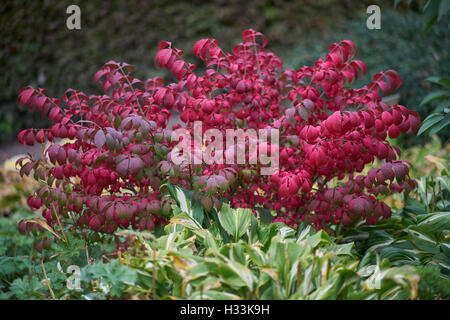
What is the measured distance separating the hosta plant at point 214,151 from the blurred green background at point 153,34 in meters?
3.06

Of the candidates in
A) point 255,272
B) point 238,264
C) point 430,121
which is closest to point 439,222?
point 430,121

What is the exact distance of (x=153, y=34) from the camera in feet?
21.9

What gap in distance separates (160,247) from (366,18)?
5580mm

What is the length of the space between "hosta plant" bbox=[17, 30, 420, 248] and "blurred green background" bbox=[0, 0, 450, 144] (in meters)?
3.06

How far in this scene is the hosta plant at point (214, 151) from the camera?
200 cm

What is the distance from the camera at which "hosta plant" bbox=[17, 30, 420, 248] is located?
2002 mm

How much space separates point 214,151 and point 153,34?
500 centimetres

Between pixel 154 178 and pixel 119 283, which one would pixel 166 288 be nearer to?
pixel 119 283

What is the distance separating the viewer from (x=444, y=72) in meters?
4.74

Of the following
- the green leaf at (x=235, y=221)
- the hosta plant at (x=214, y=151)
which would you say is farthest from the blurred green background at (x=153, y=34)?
the green leaf at (x=235, y=221)

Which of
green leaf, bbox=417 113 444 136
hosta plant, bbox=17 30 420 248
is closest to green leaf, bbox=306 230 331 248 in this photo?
hosta plant, bbox=17 30 420 248

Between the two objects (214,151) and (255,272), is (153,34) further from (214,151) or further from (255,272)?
(255,272)

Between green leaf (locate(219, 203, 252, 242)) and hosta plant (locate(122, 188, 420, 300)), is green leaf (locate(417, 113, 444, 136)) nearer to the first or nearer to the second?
hosta plant (locate(122, 188, 420, 300))
